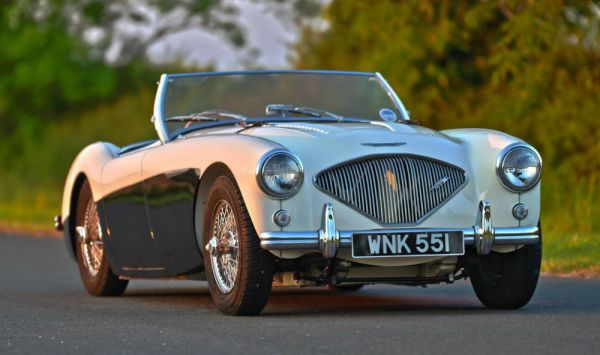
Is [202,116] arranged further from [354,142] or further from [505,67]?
[505,67]

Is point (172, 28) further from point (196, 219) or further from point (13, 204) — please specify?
point (196, 219)

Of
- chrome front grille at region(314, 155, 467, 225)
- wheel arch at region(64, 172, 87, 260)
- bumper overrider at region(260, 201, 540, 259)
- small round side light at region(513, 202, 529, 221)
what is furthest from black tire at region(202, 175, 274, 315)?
wheel arch at region(64, 172, 87, 260)

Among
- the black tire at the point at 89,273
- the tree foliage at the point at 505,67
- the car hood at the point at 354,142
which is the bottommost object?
the black tire at the point at 89,273

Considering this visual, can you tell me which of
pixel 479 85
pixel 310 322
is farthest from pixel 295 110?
pixel 479 85

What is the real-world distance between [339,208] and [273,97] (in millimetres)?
2249

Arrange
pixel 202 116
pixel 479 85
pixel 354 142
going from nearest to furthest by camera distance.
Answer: pixel 354 142, pixel 202 116, pixel 479 85

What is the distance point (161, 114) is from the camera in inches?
380

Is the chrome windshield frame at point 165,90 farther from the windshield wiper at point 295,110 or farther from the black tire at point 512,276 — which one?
the black tire at point 512,276

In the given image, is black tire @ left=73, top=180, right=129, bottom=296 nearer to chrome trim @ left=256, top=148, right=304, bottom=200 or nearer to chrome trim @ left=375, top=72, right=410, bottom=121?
chrome trim @ left=375, top=72, right=410, bottom=121

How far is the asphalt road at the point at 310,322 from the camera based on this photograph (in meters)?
6.51

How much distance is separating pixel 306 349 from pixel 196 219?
222cm

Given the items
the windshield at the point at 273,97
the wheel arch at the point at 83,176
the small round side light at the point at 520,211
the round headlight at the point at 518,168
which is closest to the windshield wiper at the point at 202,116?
the windshield at the point at 273,97

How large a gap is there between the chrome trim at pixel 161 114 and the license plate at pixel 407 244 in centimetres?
209

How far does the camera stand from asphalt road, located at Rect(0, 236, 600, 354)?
21.4ft
